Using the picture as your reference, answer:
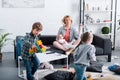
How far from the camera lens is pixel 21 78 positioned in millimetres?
4707

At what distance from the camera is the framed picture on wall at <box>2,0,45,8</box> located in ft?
21.6

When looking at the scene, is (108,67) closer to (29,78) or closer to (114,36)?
(29,78)

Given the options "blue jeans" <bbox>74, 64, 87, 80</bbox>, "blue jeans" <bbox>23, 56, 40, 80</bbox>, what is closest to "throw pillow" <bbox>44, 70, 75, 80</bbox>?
"blue jeans" <bbox>23, 56, 40, 80</bbox>

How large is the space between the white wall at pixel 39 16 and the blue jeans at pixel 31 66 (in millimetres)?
2695

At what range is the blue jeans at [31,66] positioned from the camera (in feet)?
13.8

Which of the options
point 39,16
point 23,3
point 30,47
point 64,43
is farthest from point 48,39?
point 30,47

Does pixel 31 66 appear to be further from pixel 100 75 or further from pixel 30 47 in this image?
pixel 100 75

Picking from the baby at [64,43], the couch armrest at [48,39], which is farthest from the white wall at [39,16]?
the baby at [64,43]

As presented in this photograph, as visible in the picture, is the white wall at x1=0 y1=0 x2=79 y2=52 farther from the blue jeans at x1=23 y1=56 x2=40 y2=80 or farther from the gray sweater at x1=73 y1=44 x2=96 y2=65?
the gray sweater at x1=73 y1=44 x2=96 y2=65

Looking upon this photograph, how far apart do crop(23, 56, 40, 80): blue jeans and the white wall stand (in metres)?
2.70

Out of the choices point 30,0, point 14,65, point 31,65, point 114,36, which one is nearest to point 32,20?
point 30,0

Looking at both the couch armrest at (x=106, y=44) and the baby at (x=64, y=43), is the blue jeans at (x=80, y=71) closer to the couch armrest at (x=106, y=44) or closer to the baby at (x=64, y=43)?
the baby at (x=64, y=43)

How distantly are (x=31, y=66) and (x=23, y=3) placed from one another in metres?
2.82

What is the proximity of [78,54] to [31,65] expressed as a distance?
32.5 inches
